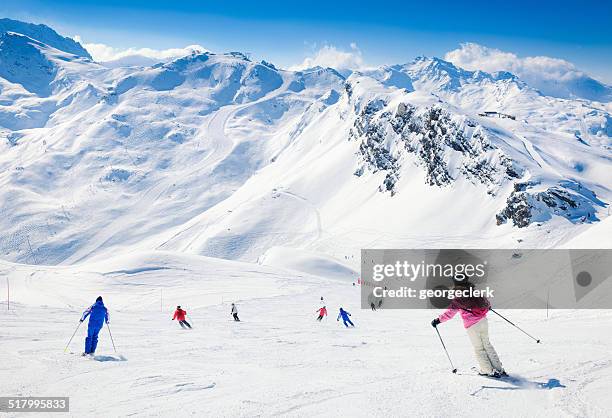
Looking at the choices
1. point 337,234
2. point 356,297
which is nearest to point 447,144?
point 337,234

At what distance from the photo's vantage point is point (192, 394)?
8320mm

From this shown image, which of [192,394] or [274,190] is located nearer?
[192,394]

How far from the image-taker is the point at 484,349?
876 cm

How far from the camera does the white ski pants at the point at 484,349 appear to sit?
8.66 m

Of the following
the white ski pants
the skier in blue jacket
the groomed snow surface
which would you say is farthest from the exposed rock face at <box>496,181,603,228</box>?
the skier in blue jacket

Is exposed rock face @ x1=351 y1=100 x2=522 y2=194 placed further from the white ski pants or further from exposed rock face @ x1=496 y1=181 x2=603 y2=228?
the white ski pants

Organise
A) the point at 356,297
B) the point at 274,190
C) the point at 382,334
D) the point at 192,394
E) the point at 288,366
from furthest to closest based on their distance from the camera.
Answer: the point at 274,190
the point at 356,297
the point at 382,334
the point at 288,366
the point at 192,394

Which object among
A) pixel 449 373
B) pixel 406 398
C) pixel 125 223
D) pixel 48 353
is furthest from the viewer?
pixel 125 223

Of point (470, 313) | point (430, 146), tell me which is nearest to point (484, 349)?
point (470, 313)

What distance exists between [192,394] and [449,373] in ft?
15.8

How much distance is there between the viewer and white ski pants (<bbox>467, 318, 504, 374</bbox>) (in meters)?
8.66

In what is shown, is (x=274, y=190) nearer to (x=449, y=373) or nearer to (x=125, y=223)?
(x=125, y=223)

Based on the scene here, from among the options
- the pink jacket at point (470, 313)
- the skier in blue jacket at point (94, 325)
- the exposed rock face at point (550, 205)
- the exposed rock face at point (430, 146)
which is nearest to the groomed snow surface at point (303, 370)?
the skier in blue jacket at point (94, 325)

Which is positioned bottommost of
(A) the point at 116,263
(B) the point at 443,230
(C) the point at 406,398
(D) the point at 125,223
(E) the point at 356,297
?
(C) the point at 406,398
